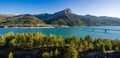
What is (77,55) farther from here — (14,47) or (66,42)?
(14,47)

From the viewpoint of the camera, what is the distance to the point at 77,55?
7000 cm

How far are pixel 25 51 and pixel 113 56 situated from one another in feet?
103

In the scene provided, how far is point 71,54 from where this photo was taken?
2638 inches

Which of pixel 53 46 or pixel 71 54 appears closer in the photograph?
pixel 71 54

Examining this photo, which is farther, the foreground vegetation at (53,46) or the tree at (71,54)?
the foreground vegetation at (53,46)

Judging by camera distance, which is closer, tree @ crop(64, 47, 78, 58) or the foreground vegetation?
tree @ crop(64, 47, 78, 58)

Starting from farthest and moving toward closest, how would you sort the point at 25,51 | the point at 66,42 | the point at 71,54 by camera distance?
the point at 66,42, the point at 25,51, the point at 71,54

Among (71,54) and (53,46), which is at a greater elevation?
(53,46)

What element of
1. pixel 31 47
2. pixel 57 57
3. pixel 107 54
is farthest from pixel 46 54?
pixel 107 54

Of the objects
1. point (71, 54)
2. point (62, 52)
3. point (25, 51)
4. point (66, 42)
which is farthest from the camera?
point (66, 42)

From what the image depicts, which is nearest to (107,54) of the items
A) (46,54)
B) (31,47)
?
(46,54)

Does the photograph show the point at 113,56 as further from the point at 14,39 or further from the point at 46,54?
the point at 14,39

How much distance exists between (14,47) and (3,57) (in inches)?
338

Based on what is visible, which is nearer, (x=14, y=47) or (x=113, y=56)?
(x=113, y=56)
